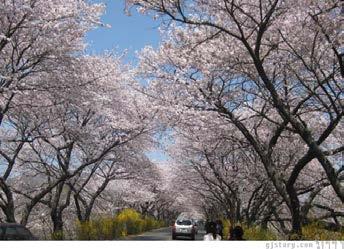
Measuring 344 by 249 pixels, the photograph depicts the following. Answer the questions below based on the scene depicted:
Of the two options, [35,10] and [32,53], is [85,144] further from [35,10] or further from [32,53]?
[35,10]

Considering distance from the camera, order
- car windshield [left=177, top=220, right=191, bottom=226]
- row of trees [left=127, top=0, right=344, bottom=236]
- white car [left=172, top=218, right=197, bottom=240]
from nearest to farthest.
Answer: row of trees [left=127, top=0, right=344, bottom=236]
white car [left=172, top=218, right=197, bottom=240]
car windshield [left=177, top=220, right=191, bottom=226]

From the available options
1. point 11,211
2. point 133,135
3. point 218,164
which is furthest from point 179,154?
point 11,211

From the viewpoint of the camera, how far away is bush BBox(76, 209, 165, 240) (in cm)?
2386

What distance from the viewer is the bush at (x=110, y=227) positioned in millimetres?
23859

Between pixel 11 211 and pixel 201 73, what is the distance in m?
10.2

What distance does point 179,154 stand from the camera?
36844mm

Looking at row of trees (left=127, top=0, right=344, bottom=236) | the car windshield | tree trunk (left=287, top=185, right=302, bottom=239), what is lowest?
tree trunk (left=287, top=185, right=302, bottom=239)

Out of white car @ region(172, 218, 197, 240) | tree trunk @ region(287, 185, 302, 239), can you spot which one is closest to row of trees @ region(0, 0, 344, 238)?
tree trunk @ region(287, 185, 302, 239)

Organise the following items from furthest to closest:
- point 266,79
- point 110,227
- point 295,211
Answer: point 110,227, point 295,211, point 266,79

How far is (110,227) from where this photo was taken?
28.2 metres

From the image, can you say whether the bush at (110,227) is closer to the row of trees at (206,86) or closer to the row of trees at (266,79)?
the row of trees at (206,86)

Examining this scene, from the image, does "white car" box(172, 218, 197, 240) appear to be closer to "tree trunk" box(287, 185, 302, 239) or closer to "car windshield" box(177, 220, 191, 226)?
"car windshield" box(177, 220, 191, 226)

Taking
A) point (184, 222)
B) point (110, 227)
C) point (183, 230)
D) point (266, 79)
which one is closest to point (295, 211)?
point (266, 79)

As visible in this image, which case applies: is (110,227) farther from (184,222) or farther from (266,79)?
(266,79)
